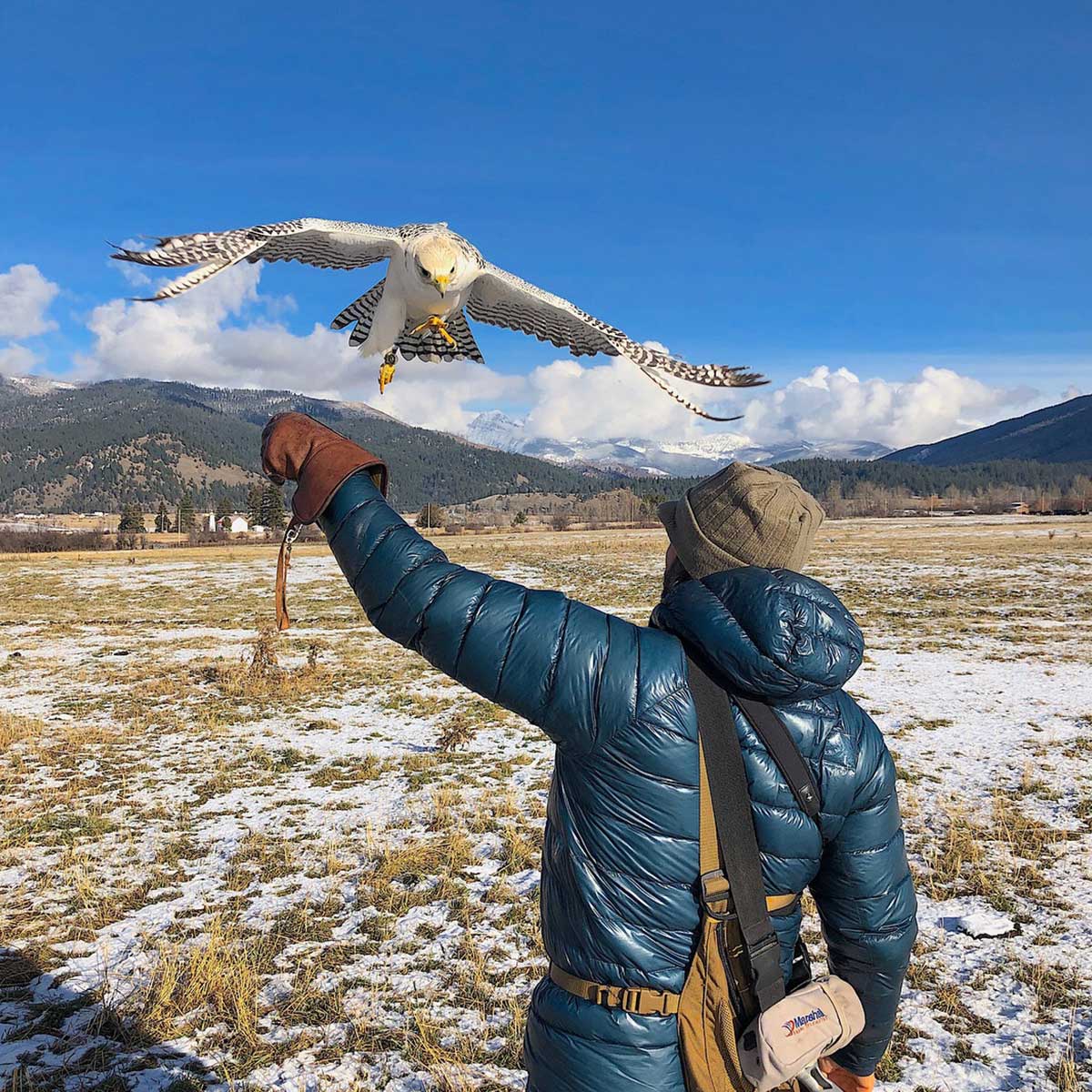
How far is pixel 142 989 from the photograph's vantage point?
13.0ft

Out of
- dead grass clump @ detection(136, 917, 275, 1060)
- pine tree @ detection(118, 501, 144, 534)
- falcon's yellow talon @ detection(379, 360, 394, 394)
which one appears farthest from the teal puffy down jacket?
pine tree @ detection(118, 501, 144, 534)

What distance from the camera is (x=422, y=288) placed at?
12.4ft

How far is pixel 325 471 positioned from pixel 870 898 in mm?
1531

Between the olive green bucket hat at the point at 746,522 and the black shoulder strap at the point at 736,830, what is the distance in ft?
0.98

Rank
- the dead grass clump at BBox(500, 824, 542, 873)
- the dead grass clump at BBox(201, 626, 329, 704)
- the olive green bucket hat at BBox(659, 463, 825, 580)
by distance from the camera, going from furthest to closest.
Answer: the dead grass clump at BBox(201, 626, 329, 704), the dead grass clump at BBox(500, 824, 542, 873), the olive green bucket hat at BBox(659, 463, 825, 580)

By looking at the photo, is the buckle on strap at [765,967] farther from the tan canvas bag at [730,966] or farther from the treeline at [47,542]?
the treeline at [47,542]

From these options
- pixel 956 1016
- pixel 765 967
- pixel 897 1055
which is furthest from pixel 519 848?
pixel 765 967

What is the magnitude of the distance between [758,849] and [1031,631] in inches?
602

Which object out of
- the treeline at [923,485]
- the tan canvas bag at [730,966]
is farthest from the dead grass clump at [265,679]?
the treeline at [923,485]

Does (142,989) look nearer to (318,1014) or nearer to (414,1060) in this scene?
(318,1014)

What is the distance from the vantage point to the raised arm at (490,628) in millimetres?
1407

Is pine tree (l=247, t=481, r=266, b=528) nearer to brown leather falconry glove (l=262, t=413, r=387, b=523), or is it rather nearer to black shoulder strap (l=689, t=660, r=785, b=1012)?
brown leather falconry glove (l=262, t=413, r=387, b=523)

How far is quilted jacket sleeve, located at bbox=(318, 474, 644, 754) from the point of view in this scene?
1407 millimetres

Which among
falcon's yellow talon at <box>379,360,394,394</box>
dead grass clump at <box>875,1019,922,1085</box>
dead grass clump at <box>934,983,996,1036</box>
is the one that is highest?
falcon's yellow talon at <box>379,360,394,394</box>
